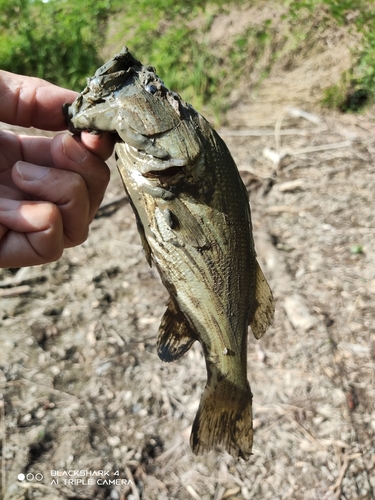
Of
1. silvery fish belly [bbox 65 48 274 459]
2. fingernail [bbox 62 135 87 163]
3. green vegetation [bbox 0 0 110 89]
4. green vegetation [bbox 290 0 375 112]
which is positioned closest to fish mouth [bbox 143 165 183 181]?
silvery fish belly [bbox 65 48 274 459]

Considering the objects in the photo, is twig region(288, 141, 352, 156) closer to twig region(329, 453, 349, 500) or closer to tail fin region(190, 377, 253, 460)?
twig region(329, 453, 349, 500)

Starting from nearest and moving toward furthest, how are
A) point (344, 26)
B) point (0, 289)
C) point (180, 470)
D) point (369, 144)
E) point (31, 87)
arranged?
1. point (31, 87)
2. point (180, 470)
3. point (0, 289)
4. point (369, 144)
5. point (344, 26)

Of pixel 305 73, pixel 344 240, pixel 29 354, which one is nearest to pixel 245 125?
pixel 305 73

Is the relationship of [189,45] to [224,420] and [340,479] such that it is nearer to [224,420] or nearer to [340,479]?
[340,479]

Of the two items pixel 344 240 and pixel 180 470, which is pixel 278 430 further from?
pixel 344 240

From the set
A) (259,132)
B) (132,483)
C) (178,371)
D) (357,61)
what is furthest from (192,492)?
(357,61)

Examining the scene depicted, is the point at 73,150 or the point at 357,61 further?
the point at 357,61
